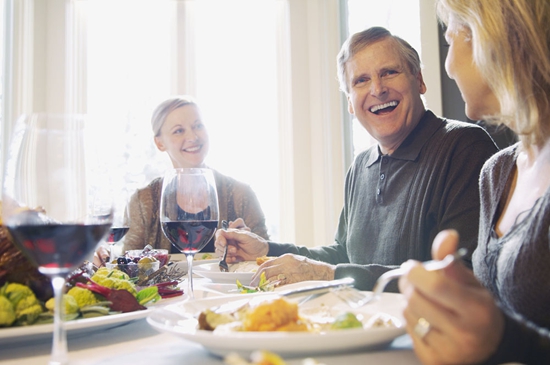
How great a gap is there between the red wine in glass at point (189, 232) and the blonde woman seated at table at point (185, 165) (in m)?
1.83

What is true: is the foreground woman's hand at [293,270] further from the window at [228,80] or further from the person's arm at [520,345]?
the window at [228,80]

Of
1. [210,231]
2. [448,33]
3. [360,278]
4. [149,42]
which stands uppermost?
[149,42]

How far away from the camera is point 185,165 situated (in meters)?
3.15

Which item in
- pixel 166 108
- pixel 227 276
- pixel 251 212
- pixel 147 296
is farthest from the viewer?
pixel 166 108

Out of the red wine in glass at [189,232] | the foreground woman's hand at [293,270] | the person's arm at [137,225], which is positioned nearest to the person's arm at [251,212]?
the person's arm at [137,225]

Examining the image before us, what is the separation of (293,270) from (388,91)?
0.84 metres

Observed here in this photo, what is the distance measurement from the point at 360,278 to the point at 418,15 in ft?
6.73

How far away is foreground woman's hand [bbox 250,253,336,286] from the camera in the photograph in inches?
51.5

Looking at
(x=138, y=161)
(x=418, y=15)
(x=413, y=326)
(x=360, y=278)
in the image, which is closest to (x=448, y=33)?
(x=360, y=278)

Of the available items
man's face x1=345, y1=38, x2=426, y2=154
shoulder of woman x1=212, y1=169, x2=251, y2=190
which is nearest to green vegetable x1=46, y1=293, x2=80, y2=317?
man's face x1=345, y1=38, x2=426, y2=154

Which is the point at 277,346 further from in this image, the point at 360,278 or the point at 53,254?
the point at 360,278

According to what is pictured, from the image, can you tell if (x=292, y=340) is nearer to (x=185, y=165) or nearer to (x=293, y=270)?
(x=293, y=270)

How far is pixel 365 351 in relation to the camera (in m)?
0.61

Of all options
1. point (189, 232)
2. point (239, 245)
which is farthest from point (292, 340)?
point (239, 245)
